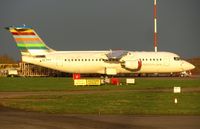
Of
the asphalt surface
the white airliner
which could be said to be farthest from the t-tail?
the asphalt surface

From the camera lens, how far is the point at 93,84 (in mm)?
56625

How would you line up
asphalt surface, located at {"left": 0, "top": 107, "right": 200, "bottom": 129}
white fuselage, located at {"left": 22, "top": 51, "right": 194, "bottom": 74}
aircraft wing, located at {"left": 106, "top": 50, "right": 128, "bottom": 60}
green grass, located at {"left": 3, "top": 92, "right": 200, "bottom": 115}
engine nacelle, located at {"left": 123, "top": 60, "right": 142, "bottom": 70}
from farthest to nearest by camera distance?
aircraft wing, located at {"left": 106, "top": 50, "right": 128, "bottom": 60}, white fuselage, located at {"left": 22, "top": 51, "right": 194, "bottom": 74}, engine nacelle, located at {"left": 123, "top": 60, "right": 142, "bottom": 70}, green grass, located at {"left": 3, "top": 92, "right": 200, "bottom": 115}, asphalt surface, located at {"left": 0, "top": 107, "right": 200, "bottom": 129}

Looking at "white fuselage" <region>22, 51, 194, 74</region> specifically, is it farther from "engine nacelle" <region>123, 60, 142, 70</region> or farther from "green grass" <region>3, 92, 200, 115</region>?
"green grass" <region>3, 92, 200, 115</region>

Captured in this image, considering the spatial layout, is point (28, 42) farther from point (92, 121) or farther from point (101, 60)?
point (92, 121)

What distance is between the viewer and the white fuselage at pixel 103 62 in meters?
80.8

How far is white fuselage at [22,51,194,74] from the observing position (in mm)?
80812

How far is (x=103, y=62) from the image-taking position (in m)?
82.2

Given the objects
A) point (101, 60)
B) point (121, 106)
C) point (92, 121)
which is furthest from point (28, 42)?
point (92, 121)

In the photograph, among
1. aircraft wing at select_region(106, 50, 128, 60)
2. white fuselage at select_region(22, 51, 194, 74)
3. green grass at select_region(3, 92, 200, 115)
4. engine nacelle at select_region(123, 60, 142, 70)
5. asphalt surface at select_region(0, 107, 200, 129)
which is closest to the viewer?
asphalt surface at select_region(0, 107, 200, 129)

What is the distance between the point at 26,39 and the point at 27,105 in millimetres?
55049

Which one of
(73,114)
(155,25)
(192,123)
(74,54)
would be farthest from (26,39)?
(192,123)

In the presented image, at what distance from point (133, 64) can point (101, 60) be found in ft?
19.2

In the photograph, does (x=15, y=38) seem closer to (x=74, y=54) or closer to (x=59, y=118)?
(x=74, y=54)

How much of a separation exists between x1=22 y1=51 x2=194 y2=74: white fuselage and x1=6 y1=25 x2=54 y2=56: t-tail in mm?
1327
